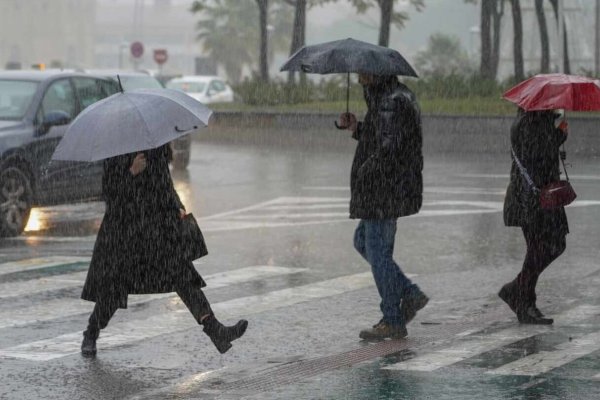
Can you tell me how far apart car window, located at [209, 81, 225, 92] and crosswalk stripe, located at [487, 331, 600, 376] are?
41.0 metres

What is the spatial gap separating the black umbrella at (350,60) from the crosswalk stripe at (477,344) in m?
1.63

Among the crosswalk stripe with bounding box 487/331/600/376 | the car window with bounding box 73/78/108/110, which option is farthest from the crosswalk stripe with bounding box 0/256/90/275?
the crosswalk stripe with bounding box 487/331/600/376

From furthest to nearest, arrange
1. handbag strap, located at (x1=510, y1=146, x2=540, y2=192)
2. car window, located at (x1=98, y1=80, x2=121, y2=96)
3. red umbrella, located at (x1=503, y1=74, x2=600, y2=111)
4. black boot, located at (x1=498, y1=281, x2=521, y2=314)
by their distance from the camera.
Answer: car window, located at (x1=98, y1=80, x2=121, y2=96)
black boot, located at (x1=498, y1=281, x2=521, y2=314)
handbag strap, located at (x1=510, y1=146, x2=540, y2=192)
red umbrella, located at (x1=503, y1=74, x2=600, y2=111)

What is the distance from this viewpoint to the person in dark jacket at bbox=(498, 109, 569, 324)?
977 cm

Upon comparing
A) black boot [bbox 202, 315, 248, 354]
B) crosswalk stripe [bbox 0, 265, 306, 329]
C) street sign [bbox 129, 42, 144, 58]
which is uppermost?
street sign [bbox 129, 42, 144, 58]

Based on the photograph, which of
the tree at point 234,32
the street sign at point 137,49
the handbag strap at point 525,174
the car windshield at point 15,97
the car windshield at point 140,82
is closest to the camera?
the handbag strap at point 525,174

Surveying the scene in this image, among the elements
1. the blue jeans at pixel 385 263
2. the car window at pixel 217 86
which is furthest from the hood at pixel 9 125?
the car window at pixel 217 86

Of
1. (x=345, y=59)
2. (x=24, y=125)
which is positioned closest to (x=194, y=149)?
(x=24, y=125)

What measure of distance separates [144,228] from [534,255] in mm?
2724

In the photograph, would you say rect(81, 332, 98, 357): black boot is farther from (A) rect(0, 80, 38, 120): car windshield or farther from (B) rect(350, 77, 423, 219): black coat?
(A) rect(0, 80, 38, 120): car windshield

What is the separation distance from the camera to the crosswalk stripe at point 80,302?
1024cm

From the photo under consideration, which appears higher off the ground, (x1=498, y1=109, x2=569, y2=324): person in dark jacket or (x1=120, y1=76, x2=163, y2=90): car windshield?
(x1=120, y1=76, x2=163, y2=90): car windshield

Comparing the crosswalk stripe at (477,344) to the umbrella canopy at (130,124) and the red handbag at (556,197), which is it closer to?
the red handbag at (556,197)

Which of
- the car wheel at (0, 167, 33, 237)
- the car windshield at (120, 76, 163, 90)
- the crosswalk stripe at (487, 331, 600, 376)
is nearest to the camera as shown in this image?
the crosswalk stripe at (487, 331, 600, 376)
